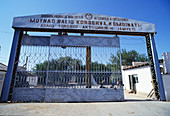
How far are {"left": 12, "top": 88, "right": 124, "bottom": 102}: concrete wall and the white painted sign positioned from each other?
12.5 ft

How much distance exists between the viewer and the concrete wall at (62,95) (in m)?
5.16

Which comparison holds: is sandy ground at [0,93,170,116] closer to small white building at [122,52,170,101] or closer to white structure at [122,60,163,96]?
small white building at [122,52,170,101]

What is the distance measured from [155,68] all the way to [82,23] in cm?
560

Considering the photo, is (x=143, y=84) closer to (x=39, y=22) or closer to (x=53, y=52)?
(x=53, y=52)

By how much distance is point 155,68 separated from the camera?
5.99m

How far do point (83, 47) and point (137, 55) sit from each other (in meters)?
27.6

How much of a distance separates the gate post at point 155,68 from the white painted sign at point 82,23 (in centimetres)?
75

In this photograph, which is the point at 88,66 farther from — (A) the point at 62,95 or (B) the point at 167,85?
(B) the point at 167,85

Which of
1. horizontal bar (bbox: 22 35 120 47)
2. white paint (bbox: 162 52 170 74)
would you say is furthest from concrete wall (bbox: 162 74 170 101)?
horizontal bar (bbox: 22 35 120 47)

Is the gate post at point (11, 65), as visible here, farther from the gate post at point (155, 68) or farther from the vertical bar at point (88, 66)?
the gate post at point (155, 68)

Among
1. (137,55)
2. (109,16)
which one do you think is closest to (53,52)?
(109,16)

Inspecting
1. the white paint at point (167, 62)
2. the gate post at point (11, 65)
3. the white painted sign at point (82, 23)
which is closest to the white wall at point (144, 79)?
the white paint at point (167, 62)

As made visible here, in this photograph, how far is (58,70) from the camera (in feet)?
18.1

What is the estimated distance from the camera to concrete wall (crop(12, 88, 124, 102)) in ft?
16.9
